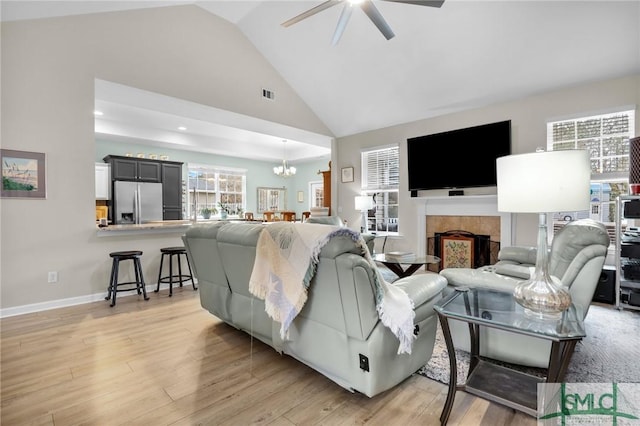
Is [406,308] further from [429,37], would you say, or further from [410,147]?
[410,147]

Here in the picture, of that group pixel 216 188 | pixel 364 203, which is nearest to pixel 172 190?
pixel 216 188

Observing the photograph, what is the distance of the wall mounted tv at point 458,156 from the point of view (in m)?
4.55

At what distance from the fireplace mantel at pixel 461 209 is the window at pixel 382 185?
592 mm

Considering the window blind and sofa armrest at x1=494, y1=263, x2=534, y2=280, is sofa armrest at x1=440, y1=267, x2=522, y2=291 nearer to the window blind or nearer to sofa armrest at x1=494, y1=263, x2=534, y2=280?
sofa armrest at x1=494, y1=263, x2=534, y2=280

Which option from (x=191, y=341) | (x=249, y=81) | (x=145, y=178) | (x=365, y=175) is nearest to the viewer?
(x=191, y=341)

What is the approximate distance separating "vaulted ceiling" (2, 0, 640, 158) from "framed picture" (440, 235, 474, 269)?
2146mm

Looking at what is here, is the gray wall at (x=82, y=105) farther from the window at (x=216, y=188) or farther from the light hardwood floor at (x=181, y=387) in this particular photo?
the window at (x=216, y=188)

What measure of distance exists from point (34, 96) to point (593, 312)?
6.55m

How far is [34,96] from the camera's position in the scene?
11.1 feet

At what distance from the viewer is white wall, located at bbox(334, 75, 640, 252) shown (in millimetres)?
3756

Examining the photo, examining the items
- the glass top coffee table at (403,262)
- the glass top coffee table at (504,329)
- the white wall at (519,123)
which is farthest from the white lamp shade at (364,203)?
the glass top coffee table at (504,329)

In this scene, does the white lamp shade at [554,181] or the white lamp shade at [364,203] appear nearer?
the white lamp shade at [554,181]

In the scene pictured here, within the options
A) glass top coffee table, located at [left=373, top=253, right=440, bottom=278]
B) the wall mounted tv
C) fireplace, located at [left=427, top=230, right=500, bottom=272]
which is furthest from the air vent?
fireplace, located at [left=427, top=230, right=500, bottom=272]

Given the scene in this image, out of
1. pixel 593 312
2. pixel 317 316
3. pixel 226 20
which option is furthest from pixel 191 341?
pixel 226 20
